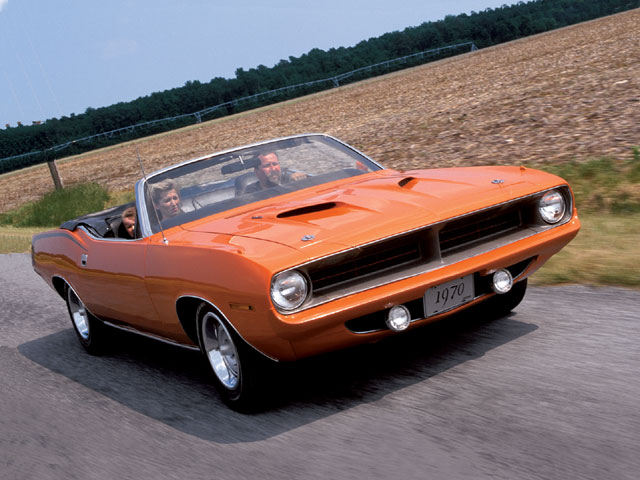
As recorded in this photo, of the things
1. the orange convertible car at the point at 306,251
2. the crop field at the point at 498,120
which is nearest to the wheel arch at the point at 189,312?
the orange convertible car at the point at 306,251

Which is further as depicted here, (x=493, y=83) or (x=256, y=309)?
(x=493, y=83)

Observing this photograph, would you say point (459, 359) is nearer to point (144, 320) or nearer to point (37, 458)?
point (144, 320)

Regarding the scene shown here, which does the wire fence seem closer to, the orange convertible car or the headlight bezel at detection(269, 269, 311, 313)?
the orange convertible car

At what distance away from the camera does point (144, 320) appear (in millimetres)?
4672

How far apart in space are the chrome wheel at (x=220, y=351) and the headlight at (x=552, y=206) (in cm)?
178

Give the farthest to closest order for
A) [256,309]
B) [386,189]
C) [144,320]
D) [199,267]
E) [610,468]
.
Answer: [144,320] → [386,189] → [199,267] → [256,309] → [610,468]

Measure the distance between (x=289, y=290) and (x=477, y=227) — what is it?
114 cm

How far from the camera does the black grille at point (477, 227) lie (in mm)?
3898

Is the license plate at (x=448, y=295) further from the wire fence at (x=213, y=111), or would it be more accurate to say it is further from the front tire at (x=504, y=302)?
the wire fence at (x=213, y=111)

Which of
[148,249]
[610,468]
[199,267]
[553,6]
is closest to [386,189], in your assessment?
[199,267]

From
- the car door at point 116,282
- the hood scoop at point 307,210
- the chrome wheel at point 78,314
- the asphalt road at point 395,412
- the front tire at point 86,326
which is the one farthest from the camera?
the chrome wheel at point 78,314

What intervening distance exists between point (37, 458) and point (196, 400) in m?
0.86

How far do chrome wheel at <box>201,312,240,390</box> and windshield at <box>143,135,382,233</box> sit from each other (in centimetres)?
82

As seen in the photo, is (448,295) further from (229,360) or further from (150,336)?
(150,336)
